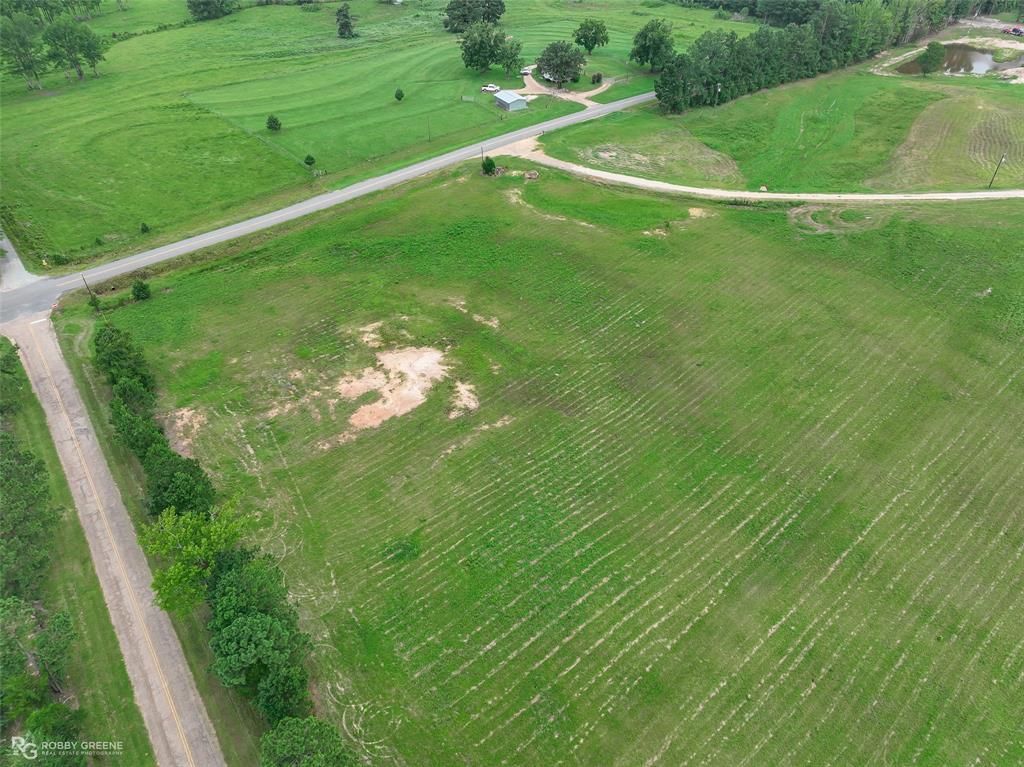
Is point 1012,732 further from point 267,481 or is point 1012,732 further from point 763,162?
point 763,162

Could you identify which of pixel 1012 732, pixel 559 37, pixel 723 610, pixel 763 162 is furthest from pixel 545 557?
pixel 559 37

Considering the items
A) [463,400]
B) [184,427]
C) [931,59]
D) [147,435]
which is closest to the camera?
[147,435]

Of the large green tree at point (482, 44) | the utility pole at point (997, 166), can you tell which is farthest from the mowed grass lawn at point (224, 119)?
the utility pole at point (997, 166)

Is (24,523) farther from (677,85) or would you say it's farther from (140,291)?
(677,85)

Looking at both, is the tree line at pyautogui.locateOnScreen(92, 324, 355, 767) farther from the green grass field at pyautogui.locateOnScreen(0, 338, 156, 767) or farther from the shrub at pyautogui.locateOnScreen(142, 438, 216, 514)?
the green grass field at pyautogui.locateOnScreen(0, 338, 156, 767)

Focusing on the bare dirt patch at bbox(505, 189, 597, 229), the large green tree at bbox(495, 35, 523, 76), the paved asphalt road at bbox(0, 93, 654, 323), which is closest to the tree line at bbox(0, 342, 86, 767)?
the paved asphalt road at bbox(0, 93, 654, 323)

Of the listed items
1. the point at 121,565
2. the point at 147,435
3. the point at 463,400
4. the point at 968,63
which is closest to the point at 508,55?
the point at 463,400
